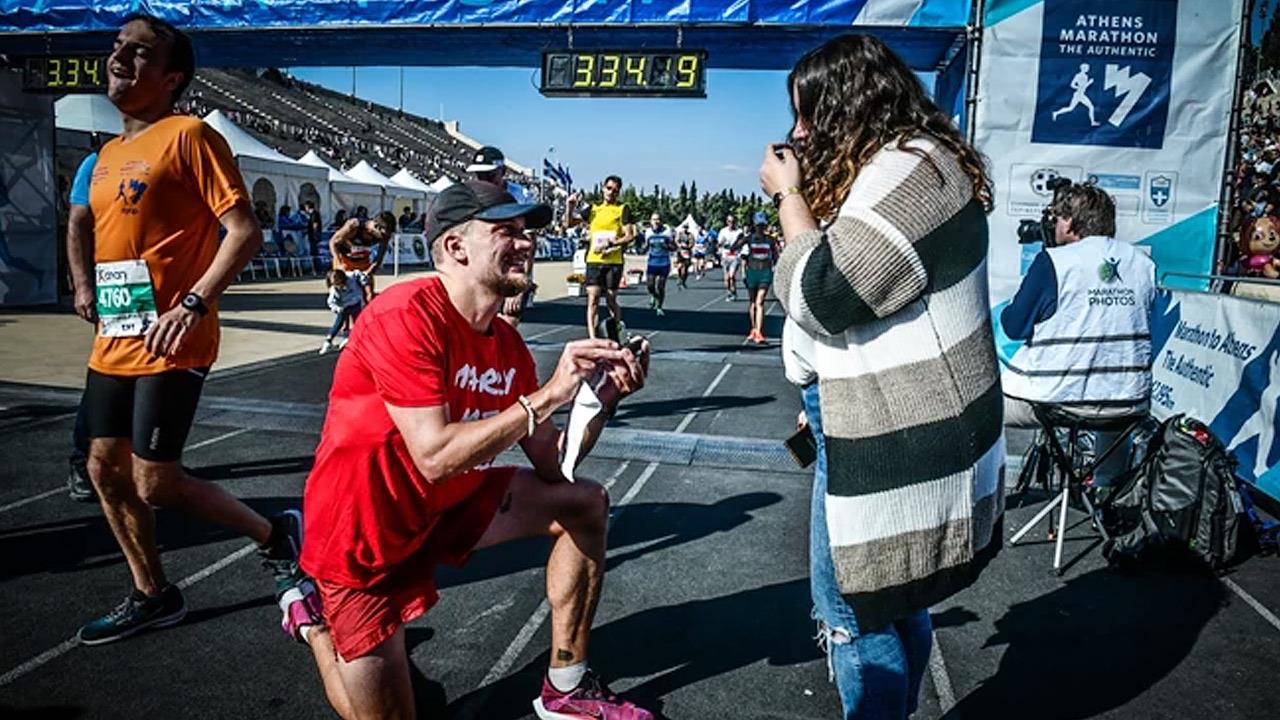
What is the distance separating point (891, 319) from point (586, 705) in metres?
1.63

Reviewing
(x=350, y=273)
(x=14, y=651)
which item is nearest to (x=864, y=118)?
(x=14, y=651)

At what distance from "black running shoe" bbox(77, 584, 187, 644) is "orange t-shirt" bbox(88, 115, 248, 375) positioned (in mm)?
868

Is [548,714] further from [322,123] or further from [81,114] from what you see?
[322,123]

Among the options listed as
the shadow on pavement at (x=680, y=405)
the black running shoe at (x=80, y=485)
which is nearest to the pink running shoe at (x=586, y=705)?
the black running shoe at (x=80, y=485)

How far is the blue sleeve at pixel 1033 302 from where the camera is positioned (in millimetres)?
3762

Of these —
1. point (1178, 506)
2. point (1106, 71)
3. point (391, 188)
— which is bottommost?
point (1178, 506)

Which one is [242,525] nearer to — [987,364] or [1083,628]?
[987,364]

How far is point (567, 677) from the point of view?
2.60 metres

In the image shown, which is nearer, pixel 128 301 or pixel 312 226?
pixel 128 301

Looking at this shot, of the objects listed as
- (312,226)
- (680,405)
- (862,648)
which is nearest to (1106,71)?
(680,405)

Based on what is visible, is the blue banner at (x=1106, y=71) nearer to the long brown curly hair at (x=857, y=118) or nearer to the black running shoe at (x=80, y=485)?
the long brown curly hair at (x=857, y=118)

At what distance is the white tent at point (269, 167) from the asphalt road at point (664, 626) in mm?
17233

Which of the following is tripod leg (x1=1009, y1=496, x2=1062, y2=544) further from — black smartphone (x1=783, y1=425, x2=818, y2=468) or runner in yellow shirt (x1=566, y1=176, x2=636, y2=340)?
runner in yellow shirt (x1=566, y1=176, x2=636, y2=340)

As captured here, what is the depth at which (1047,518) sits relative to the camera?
4.72m
